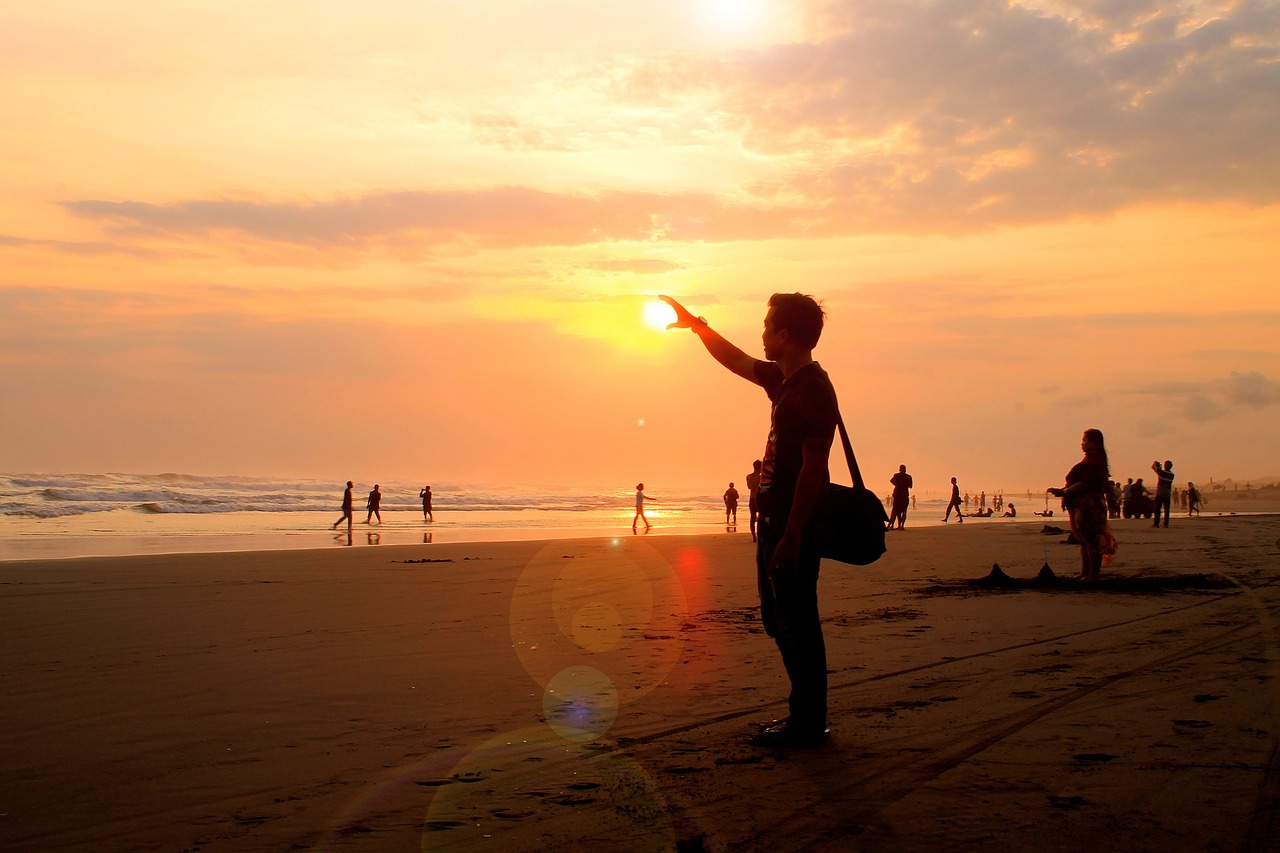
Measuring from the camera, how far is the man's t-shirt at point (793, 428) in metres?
4.19

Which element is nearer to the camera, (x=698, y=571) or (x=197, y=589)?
(x=197, y=589)

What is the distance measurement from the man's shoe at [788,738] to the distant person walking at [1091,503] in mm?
7626

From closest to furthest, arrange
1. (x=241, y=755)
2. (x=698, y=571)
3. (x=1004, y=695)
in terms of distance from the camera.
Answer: (x=241, y=755)
(x=1004, y=695)
(x=698, y=571)

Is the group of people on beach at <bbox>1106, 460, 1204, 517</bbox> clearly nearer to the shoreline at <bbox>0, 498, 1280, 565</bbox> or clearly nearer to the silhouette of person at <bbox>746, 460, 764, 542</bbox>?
the shoreline at <bbox>0, 498, 1280, 565</bbox>

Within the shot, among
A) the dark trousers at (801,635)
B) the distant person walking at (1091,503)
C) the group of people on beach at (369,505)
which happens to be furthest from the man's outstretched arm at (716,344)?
the group of people on beach at (369,505)

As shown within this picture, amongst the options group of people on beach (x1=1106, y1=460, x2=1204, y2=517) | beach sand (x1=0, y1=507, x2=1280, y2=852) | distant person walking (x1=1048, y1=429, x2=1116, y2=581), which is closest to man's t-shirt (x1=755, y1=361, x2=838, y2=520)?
beach sand (x1=0, y1=507, x2=1280, y2=852)

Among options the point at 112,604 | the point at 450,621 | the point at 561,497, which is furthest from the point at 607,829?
the point at 561,497

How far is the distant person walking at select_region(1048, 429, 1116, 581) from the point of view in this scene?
10.6 metres

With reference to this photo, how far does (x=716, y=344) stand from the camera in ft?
16.2

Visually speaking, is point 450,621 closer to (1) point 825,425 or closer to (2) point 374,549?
(1) point 825,425

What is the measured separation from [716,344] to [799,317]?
62 centimetres

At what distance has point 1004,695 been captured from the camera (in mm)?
4938

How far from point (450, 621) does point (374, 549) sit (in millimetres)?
13070

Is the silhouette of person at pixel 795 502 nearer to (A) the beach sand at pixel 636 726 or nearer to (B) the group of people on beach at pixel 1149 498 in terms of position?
(A) the beach sand at pixel 636 726
